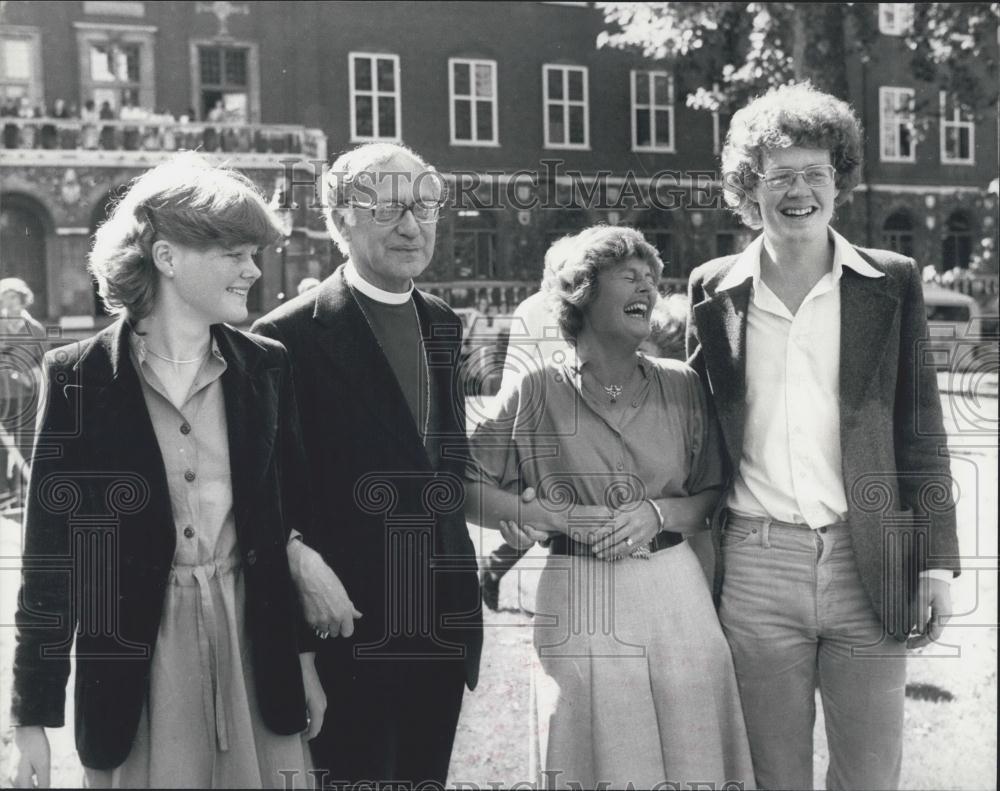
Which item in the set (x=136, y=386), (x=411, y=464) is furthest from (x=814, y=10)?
(x=136, y=386)

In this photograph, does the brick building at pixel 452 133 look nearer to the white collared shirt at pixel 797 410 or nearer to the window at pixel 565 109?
the window at pixel 565 109

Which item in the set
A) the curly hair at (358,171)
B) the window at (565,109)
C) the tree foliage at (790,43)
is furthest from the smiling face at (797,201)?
the tree foliage at (790,43)

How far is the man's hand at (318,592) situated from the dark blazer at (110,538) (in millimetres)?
122

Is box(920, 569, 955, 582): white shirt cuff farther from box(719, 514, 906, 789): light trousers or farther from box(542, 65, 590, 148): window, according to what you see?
box(542, 65, 590, 148): window

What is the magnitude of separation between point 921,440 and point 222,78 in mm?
4279

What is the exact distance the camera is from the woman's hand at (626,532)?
2535mm

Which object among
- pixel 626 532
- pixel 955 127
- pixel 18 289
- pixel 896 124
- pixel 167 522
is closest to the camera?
pixel 167 522

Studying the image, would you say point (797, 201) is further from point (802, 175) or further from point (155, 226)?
point (155, 226)


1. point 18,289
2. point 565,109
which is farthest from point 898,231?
point 18,289

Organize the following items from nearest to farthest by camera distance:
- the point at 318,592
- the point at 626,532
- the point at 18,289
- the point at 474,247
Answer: the point at 318,592, the point at 626,532, the point at 18,289, the point at 474,247

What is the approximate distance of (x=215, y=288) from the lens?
2250 millimetres

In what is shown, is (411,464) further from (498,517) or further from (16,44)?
(16,44)

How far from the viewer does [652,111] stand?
4.71 m

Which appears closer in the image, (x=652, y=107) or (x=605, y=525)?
(x=605, y=525)
